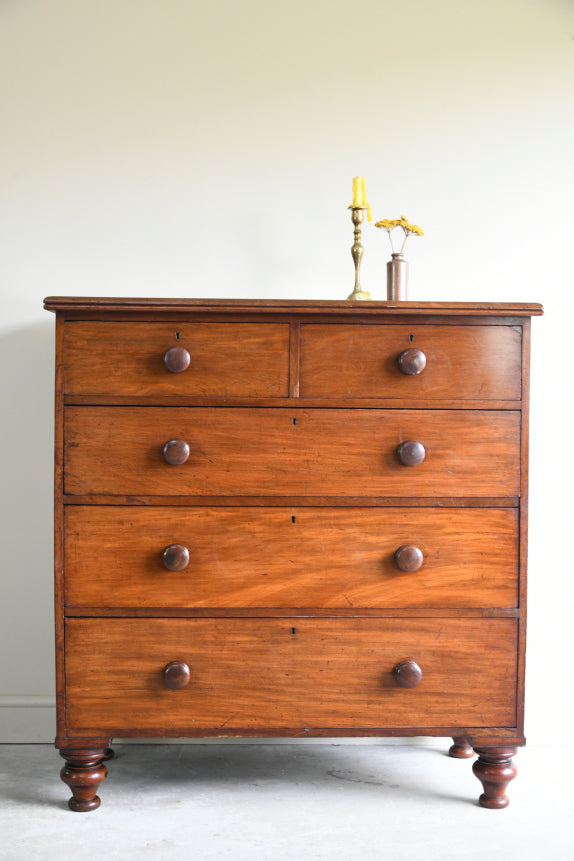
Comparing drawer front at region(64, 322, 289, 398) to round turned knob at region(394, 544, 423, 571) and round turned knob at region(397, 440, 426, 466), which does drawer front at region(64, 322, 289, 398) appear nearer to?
round turned knob at region(397, 440, 426, 466)

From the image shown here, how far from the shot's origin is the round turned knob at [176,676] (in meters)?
1.87

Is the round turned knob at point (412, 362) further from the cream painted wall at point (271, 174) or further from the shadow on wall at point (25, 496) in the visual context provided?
the shadow on wall at point (25, 496)

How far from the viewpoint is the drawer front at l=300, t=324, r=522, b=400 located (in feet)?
6.31

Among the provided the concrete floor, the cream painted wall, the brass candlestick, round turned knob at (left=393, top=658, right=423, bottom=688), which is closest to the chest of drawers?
round turned knob at (left=393, top=658, right=423, bottom=688)

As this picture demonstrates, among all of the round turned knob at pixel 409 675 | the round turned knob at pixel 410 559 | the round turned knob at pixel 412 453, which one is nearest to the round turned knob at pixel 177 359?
the round turned knob at pixel 412 453

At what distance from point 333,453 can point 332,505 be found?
0.13 metres

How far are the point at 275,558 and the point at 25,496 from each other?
103 cm

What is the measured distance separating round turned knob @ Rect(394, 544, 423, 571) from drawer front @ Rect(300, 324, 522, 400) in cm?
39

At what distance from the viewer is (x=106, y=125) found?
250 centimetres

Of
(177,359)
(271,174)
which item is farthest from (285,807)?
(271,174)

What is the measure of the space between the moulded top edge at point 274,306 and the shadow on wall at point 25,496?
0.69 m

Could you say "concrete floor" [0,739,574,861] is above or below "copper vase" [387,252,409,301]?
below

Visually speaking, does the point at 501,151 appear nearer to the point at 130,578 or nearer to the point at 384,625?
the point at 384,625

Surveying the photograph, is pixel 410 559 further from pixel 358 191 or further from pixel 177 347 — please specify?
pixel 358 191
